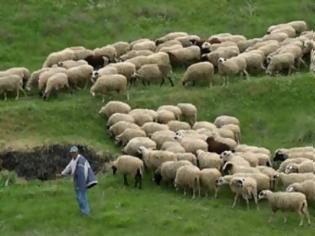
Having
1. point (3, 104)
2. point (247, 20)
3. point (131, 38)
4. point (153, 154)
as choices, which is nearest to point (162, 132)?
point (153, 154)

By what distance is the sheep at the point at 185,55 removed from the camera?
104 feet

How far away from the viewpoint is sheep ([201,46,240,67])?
3136cm

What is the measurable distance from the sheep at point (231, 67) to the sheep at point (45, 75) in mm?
5465

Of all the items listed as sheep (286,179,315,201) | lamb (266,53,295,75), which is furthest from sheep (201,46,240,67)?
sheep (286,179,315,201)

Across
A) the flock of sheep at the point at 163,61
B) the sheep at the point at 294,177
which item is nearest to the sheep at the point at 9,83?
the flock of sheep at the point at 163,61

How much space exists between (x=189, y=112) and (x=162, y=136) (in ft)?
8.98

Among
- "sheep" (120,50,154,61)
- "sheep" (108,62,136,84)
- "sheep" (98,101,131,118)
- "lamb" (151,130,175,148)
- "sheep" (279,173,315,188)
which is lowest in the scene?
"sheep" (279,173,315,188)

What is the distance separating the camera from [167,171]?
76.3ft

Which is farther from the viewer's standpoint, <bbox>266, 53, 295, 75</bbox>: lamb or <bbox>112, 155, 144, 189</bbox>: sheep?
<bbox>266, 53, 295, 75</bbox>: lamb

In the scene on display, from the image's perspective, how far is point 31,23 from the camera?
120ft

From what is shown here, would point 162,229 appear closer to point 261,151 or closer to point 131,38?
point 261,151

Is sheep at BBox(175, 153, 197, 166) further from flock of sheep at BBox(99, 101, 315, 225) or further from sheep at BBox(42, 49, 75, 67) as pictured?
sheep at BBox(42, 49, 75, 67)

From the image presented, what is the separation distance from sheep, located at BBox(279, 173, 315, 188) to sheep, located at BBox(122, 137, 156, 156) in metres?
3.97

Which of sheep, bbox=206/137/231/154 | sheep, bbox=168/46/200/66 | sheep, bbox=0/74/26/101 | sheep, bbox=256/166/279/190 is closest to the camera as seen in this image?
sheep, bbox=256/166/279/190
